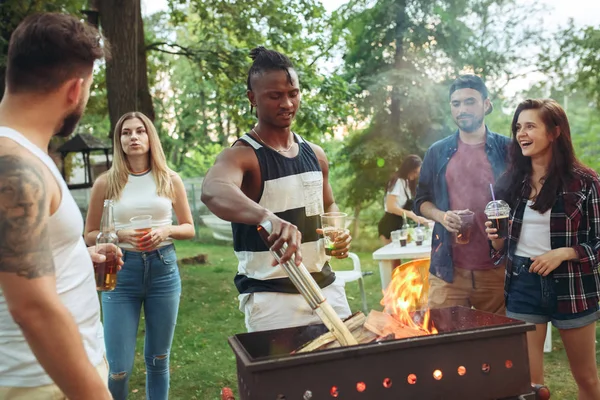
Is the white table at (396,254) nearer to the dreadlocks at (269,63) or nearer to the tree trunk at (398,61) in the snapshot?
the dreadlocks at (269,63)

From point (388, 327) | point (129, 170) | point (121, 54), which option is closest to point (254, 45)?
point (121, 54)

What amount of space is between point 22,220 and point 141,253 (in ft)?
6.91

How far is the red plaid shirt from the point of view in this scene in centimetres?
291

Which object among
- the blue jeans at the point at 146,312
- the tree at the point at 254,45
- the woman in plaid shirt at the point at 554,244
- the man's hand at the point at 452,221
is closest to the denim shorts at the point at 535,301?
the woman in plaid shirt at the point at 554,244

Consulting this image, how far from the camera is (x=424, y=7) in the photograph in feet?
48.8

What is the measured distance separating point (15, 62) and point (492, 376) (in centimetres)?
206

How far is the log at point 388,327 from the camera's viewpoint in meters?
2.38

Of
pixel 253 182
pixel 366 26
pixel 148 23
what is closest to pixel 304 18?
pixel 366 26

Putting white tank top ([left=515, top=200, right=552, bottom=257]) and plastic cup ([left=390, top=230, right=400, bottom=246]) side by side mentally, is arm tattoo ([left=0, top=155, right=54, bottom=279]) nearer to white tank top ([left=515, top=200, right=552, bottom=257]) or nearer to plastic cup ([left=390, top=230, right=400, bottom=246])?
white tank top ([left=515, top=200, right=552, bottom=257])

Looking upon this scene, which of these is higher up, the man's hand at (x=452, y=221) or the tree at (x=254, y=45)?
the tree at (x=254, y=45)

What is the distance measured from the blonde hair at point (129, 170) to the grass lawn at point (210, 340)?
203cm

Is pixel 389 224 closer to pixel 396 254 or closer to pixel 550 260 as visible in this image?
pixel 396 254

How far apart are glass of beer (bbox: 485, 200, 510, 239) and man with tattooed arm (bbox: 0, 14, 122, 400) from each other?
221cm

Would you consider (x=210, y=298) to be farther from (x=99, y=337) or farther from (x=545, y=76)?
(x=545, y=76)
